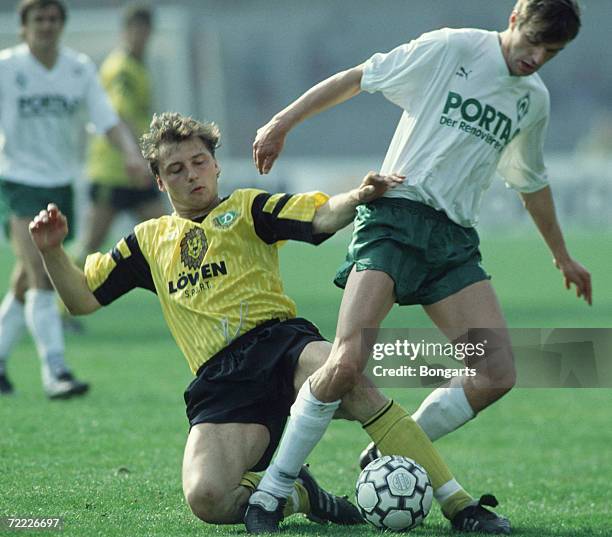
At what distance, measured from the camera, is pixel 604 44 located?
112 feet

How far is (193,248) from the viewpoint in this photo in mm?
5059

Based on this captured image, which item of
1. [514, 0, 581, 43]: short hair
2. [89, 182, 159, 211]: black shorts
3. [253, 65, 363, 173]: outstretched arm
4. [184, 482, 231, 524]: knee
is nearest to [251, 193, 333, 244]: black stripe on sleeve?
[253, 65, 363, 173]: outstretched arm

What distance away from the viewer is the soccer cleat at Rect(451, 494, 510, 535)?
461cm

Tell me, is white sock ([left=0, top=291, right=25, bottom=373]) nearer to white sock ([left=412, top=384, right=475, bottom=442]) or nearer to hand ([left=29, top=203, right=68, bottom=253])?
hand ([left=29, top=203, right=68, bottom=253])

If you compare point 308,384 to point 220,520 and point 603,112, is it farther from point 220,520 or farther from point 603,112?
point 603,112

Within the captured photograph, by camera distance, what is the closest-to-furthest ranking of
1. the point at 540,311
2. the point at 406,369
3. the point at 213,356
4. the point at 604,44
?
the point at 213,356 < the point at 406,369 < the point at 540,311 < the point at 604,44

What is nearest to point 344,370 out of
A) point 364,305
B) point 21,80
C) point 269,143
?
point 364,305

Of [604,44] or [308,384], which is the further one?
[604,44]

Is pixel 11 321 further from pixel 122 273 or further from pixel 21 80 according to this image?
pixel 122 273

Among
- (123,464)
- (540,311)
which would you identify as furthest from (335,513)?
(540,311)

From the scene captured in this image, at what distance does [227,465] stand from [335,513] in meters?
0.47

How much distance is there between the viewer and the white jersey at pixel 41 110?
27.7 ft

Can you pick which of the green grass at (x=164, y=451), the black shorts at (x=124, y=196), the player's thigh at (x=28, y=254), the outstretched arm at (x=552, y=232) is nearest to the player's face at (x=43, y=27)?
the player's thigh at (x=28, y=254)

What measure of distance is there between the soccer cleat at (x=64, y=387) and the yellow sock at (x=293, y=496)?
3.29m
